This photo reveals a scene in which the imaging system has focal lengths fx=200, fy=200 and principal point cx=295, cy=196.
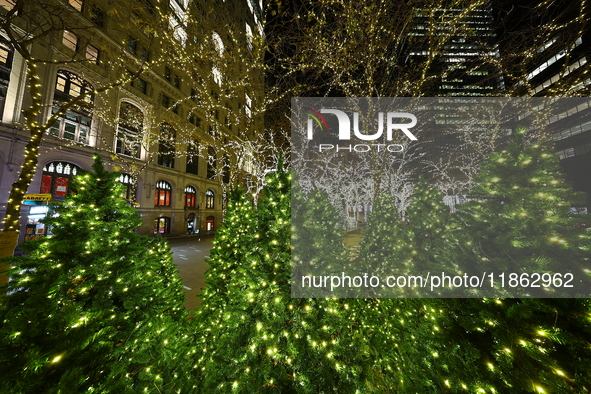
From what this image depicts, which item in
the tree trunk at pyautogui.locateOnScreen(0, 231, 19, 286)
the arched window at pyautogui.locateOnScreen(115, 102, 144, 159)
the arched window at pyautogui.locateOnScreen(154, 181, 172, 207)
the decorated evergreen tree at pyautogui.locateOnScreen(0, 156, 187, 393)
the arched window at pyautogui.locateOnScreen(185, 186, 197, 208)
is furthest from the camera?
the arched window at pyautogui.locateOnScreen(185, 186, 197, 208)

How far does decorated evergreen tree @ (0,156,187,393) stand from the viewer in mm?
1581

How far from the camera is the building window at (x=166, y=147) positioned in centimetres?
2064

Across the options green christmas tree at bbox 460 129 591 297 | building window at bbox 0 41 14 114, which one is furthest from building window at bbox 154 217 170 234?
green christmas tree at bbox 460 129 591 297

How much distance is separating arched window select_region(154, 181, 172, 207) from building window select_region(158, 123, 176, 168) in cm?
217

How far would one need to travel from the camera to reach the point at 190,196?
2477cm

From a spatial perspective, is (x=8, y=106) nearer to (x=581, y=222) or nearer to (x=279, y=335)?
(x=279, y=335)

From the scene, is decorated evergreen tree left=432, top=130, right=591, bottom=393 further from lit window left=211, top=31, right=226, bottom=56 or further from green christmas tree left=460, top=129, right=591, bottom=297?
lit window left=211, top=31, right=226, bottom=56

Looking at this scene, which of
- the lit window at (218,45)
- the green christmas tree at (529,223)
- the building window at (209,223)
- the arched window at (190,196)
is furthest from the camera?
the building window at (209,223)

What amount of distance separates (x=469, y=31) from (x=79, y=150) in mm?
24484

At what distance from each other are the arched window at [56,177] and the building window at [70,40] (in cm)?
906

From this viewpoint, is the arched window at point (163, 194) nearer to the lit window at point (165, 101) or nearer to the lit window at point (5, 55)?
the lit window at point (165, 101)

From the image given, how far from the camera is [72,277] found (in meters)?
2.41

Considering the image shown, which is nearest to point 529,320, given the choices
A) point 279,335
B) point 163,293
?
point 279,335

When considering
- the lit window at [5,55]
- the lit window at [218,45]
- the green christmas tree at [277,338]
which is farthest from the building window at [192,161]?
the green christmas tree at [277,338]
